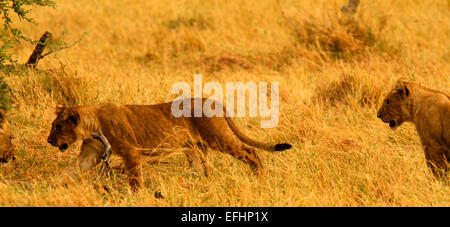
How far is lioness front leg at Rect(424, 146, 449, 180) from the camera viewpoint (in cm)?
478

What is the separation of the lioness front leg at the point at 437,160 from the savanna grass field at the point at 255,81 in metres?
0.11

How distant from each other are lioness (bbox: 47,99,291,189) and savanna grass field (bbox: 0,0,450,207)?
158mm

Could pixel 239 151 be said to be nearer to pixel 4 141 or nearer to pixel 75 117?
pixel 75 117

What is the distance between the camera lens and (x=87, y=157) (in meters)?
4.96

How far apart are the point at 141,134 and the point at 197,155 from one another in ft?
1.61

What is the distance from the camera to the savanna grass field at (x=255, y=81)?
15.2 ft

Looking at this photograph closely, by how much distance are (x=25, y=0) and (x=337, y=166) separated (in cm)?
340

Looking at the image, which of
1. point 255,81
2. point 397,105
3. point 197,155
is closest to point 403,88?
point 397,105

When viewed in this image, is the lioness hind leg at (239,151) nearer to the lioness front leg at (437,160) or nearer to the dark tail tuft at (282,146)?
the dark tail tuft at (282,146)

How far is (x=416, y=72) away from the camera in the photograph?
338 inches

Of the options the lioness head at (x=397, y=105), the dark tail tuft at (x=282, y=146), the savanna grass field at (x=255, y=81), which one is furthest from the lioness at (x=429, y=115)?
the dark tail tuft at (x=282, y=146)
